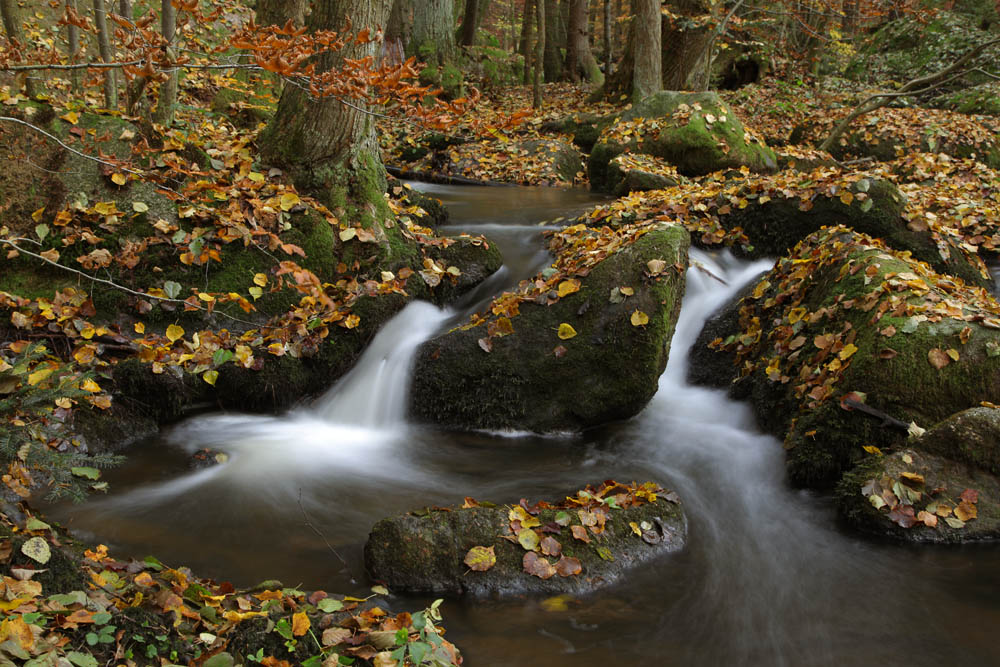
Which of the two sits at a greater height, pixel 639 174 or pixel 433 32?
pixel 433 32

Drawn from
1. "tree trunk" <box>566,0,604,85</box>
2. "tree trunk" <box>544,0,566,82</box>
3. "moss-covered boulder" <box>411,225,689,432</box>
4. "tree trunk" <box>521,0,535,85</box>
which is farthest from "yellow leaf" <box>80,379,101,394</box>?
"tree trunk" <box>544,0,566,82</box>

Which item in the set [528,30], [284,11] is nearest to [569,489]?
[284,11]

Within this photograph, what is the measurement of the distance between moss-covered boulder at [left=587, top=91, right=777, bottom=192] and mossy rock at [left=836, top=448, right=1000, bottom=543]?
7049mm

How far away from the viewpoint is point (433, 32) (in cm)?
1562

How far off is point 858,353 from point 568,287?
2049 mm

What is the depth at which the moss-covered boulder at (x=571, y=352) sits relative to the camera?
16.0 ft

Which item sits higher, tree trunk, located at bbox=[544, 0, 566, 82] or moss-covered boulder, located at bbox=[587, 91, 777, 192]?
tree trunk, located at bbox=[544, 0, 566, 82]

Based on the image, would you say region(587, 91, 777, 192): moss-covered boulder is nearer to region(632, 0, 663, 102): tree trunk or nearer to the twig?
region(632, 0, 663, 102): tree trunk

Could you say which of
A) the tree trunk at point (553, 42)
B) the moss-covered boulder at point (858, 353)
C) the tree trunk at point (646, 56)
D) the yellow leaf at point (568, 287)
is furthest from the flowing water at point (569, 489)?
the tree trunk at point (553, 42)

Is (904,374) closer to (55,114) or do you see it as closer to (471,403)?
(471,403)

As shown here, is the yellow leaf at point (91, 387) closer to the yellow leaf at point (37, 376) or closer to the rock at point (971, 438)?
the yellow leaf at point (37, 376)

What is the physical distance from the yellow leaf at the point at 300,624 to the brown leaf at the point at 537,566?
1.14 m

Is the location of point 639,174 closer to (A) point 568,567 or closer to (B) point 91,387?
(A) point 568,567

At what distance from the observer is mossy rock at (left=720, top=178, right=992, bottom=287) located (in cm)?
616
